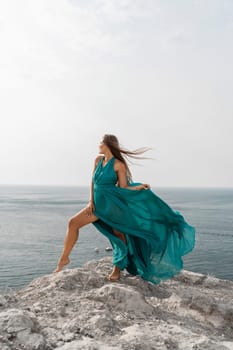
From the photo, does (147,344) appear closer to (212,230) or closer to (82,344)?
(82,344)

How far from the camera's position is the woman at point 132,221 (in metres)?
6.85

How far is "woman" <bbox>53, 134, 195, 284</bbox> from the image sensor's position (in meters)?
6.85

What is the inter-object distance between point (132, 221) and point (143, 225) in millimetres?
227

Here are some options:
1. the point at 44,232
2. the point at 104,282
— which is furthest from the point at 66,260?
the point at 44,232

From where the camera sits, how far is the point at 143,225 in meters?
6.88

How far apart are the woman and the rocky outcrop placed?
1.65 ft

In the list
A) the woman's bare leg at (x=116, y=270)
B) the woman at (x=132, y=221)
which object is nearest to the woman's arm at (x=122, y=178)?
the woman at (x=132, y=221)

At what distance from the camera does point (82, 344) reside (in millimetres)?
4160

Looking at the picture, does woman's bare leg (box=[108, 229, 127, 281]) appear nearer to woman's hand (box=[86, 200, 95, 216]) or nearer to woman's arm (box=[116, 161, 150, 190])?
woman's hand (box=[86, 200, 95, 216])

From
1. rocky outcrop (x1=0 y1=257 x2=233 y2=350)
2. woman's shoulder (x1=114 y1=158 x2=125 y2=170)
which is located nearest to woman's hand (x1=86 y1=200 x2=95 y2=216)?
woman's shoulder (x1=114 y1=158 x2=125 y2=170)

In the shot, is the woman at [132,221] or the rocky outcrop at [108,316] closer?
the rocky outcrop at [108,316]

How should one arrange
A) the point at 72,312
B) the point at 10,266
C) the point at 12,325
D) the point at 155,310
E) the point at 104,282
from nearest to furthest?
the point at 12,325, the point at 72,312, the point at 155,310, the point at 104,282, the point at 10,266

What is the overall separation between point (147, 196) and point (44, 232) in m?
49.9

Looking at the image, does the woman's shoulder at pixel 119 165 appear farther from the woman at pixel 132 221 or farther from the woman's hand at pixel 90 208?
the woman's hand at pixel 90 208
